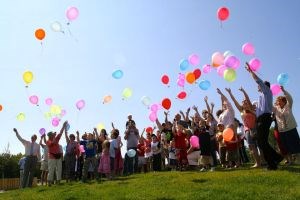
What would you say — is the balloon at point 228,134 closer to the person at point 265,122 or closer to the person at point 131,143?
the person at point 265,122

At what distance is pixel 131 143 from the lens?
15859mm

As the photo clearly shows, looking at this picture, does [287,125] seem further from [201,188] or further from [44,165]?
[44,165]

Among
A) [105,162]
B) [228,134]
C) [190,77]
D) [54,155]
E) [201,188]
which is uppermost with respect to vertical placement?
[190,77]

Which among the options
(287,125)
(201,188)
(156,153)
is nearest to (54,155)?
(156,153)

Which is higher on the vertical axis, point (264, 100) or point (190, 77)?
point (190, 77)

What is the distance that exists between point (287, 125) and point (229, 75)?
8.40 feet

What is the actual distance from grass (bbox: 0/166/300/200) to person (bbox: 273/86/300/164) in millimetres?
951

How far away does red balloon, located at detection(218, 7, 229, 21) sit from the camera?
13711mm

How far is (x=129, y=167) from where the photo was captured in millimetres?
16141

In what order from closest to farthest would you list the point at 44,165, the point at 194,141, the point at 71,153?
the point at 194,141
the point at 71,153
the point at 44,165

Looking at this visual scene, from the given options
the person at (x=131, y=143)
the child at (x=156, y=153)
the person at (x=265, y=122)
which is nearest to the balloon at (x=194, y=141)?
the child at (x=156, y=153)

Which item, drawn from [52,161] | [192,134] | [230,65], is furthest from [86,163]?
[230,65]

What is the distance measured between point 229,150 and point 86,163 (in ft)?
17.6

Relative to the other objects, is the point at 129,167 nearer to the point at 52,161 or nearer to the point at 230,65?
the point at 52,161
